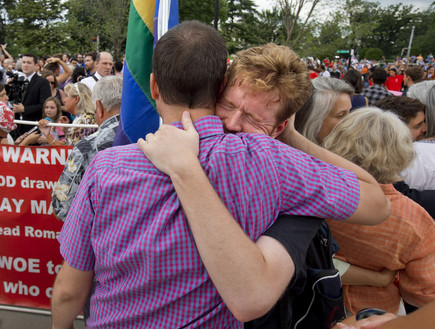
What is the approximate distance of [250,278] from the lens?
3.17 feet

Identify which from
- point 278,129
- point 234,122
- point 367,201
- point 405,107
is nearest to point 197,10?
point 405,107

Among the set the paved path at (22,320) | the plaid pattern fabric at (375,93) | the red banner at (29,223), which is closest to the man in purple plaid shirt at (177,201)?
the red banner at (29,223)

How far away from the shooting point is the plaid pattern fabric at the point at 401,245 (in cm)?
169

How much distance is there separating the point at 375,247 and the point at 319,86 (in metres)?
1.34

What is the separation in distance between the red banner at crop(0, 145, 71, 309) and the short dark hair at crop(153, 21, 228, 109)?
1694 mm

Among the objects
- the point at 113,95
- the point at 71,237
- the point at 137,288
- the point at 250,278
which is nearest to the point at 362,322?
the point at 250,278

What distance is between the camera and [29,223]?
272 centimetres

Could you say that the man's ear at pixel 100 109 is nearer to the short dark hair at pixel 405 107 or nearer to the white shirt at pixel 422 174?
the white shirt at pixel 422 174

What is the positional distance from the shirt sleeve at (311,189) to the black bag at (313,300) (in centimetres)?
30

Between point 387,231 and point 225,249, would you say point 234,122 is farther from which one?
point 387,231

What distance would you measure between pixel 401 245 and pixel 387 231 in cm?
10

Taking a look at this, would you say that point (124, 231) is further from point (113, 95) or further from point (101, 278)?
point (113, 95)

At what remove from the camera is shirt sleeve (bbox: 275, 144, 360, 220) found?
3.71 feet

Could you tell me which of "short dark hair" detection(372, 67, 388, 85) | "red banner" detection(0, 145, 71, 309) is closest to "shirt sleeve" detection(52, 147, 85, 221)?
"red banner" detection(0, 145, 71, 309)
